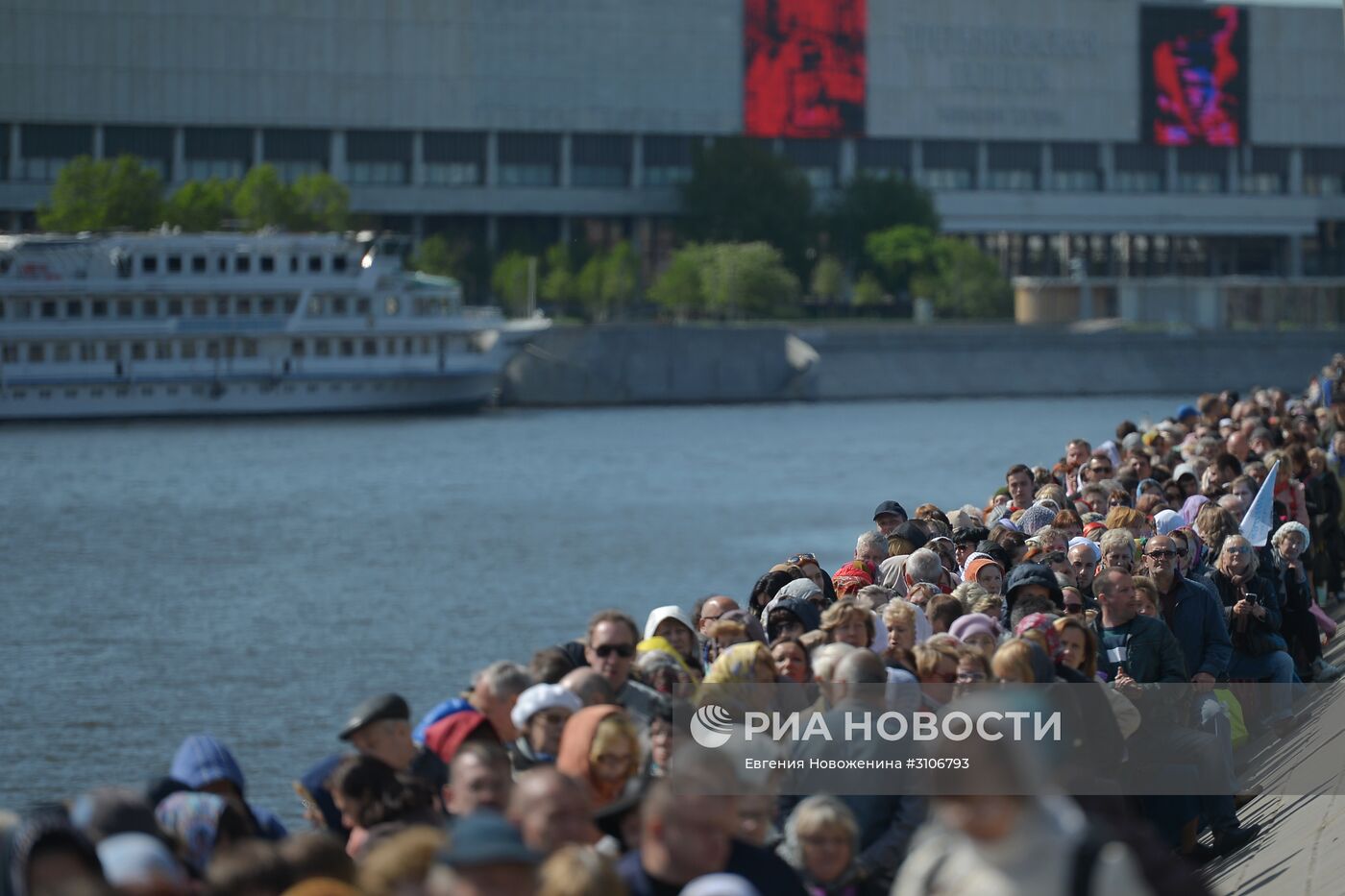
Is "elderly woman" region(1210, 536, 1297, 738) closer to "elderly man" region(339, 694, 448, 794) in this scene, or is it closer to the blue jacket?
the blue jacket

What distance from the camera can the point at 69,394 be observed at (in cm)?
8581

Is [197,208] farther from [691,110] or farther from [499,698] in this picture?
[499,698]

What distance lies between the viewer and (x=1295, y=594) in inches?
597

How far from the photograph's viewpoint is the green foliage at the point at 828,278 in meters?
119

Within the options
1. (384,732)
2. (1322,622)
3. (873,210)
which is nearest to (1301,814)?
(1322,622)

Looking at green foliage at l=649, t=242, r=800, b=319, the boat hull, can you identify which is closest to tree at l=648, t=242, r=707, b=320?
green foliage at l=649, t=242, r=800, b=319

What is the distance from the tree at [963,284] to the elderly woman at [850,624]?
107007mm

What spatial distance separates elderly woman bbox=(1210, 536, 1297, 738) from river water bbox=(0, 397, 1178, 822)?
9.66 m

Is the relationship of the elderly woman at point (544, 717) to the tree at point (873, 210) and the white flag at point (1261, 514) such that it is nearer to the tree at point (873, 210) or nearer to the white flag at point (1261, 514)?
the white flag at point (1261, 514)

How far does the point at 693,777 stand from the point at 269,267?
8054cm

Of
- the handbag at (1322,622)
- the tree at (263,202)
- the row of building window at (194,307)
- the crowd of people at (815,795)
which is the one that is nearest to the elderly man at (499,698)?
the crowd of people at (815,795)

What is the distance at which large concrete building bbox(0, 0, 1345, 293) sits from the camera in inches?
4412

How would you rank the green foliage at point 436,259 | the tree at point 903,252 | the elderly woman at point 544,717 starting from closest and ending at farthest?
the elderly woman at point 544,717, the green foliage at point 436,259, the tree at point 903,252

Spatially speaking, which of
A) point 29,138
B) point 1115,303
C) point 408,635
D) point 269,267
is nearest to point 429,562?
point 408,635
